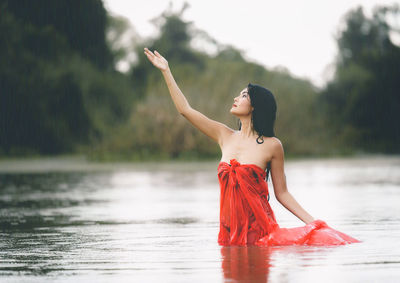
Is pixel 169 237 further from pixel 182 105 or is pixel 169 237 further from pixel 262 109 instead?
pixel 262 109

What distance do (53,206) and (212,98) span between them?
20830 mm

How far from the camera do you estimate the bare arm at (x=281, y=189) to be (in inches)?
278

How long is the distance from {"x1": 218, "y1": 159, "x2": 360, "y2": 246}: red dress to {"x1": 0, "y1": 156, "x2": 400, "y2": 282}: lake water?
0.59 ft

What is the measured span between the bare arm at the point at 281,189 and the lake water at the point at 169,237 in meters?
0.32

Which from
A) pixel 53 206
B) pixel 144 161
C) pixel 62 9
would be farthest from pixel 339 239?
pixel 144 161

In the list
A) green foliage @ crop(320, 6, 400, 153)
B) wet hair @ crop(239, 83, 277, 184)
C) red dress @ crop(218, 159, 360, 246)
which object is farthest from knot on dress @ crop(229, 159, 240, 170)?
green foliage @ crop(320, 6, 400, 153)

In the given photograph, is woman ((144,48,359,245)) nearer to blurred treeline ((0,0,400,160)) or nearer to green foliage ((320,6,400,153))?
blurred treeline ((0,0,400,160))

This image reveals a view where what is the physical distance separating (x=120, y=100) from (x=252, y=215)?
45496 millimetres

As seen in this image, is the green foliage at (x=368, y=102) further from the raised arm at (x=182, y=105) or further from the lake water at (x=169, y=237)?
the raised arm at (x=182, y=105)

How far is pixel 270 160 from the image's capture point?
711 centimetres

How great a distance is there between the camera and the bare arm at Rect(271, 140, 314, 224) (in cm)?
705

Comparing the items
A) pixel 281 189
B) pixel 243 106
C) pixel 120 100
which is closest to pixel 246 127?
pixel 243 106

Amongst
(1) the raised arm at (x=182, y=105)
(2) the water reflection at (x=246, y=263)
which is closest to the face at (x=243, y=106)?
(1) the raised arm at (x=182, y=105)

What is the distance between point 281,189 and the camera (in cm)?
711
